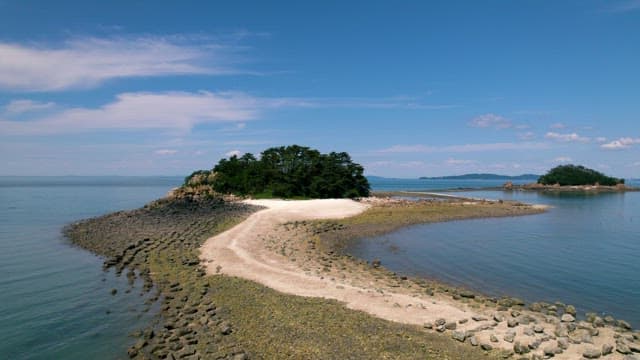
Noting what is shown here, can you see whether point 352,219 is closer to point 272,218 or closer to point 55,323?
point 272,218

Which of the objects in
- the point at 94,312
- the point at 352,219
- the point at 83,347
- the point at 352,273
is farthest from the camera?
the point at 352,219

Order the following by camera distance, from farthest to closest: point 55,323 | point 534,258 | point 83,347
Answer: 1. point 534,258
2. point 55,323
3. point 83,347

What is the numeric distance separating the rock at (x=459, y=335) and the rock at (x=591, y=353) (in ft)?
10.3

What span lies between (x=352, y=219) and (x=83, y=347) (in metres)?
37.0

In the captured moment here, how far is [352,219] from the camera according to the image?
163 feet

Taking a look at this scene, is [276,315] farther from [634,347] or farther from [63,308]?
[634,347]

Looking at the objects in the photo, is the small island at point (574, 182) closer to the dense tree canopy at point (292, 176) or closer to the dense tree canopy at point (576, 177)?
the dense tree canopy at point (576, 177)

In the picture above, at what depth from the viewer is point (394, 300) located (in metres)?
17.8

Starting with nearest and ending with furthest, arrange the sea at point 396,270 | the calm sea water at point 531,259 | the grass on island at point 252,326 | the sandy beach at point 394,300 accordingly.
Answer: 1. the grass on island at point 252,326
2. the sandy beach at point 394,300
3. the sea at point 396,270
4. the calm sea water at point 531,259

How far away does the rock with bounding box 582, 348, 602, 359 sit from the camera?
483 inches

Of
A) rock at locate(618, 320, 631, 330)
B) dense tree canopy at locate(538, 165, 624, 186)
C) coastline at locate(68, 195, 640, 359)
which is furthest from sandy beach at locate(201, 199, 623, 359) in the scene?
dense tree canopy at locate(538, 165, 624, 186)

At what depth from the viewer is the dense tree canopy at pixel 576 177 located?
161250mm

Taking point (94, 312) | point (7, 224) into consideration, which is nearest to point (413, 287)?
point (94, 312)

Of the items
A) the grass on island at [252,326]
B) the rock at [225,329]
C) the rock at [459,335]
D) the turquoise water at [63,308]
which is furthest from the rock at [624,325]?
the turquoise water at [63,308]
